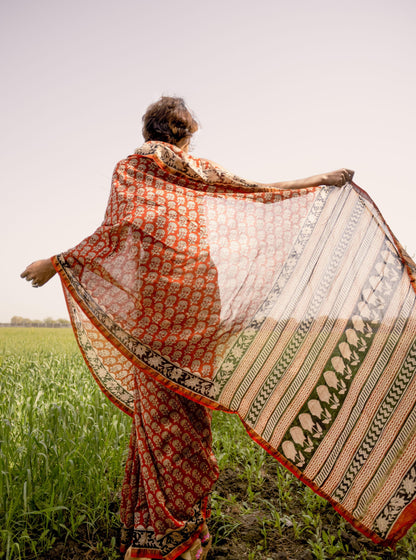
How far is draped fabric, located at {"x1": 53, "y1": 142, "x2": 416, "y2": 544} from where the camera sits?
5.54 ft

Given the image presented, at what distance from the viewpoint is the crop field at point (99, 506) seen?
187 cm

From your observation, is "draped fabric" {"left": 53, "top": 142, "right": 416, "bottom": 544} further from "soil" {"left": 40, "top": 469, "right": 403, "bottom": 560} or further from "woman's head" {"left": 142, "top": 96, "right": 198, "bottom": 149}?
"soil" {"left": 40, "top": 469, "right": 403, "bottom": 560}

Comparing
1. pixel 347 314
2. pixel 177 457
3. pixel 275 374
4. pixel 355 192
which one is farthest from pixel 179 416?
pixel 355 192

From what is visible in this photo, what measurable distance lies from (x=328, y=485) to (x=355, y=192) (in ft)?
4.75

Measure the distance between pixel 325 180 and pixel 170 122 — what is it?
0.89 metres

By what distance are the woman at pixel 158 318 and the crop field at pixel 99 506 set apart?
0.87 feet

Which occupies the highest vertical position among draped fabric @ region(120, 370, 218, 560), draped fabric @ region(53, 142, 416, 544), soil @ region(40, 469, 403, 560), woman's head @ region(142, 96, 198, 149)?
woman's head @ region(142, 96, 198, 149)

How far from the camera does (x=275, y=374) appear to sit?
178 centimetres

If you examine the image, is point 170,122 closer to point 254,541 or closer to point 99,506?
point 99,506

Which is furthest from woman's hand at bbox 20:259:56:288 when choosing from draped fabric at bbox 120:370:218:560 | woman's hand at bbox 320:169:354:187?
woman's hand at bbox 320:169:354:187

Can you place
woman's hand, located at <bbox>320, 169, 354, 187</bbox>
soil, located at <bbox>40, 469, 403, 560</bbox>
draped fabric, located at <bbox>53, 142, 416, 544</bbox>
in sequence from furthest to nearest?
woman's hand, located at <bbox>320, 169, 354, 187</bbox> < soil, located at <bbox>40, 469, 403, 560</bbox> < draped fabric, located at <bbox>53, 142, 416, 544</bbox>

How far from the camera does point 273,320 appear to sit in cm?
182

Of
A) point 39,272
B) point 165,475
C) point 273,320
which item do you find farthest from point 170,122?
point 165,475

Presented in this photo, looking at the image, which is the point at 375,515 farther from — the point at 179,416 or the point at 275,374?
the point at 179,416
